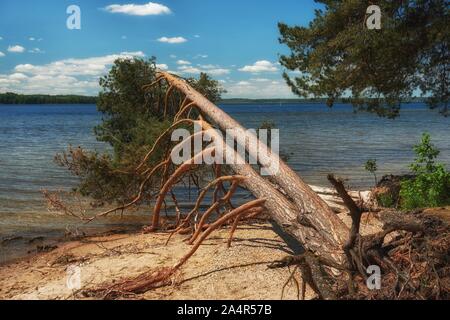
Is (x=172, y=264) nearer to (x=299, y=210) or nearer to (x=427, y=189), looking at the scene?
(x=299, y=210)

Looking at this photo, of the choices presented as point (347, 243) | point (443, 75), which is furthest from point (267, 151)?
point (443, 75)

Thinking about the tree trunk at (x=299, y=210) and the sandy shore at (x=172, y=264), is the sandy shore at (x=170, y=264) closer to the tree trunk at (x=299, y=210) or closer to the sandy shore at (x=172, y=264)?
the sandy shore at (x=172, y=264)

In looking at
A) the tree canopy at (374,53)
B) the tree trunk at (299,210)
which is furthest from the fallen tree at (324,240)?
the tree canopy at (374,53)

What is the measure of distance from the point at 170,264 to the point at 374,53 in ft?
21.6

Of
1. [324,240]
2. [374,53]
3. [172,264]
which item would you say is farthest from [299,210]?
[374,53]

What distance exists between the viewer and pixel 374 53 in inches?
416

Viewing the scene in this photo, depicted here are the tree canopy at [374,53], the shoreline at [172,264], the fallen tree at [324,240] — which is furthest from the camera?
the tree canopy at [374,53]

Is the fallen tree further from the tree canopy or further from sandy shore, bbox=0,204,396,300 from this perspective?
the tree canopy

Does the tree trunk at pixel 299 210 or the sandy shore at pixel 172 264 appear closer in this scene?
the tree trunk at pixel 299 210

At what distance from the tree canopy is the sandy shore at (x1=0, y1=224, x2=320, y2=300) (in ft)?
14.6

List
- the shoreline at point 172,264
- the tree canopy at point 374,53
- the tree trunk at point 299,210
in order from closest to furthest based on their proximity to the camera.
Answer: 1. the tree trunk at point 299,210
2. the shoreline at point 172,264
3. the tree canopy at point 374,53

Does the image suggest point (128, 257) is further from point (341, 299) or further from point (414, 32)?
point (414, 32)

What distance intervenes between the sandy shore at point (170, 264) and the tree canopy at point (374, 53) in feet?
14.6

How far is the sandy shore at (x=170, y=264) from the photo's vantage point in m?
6.21
